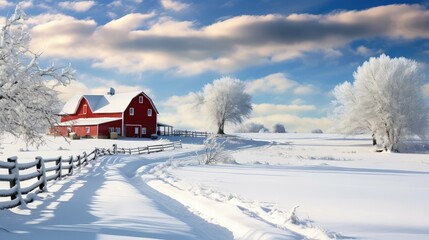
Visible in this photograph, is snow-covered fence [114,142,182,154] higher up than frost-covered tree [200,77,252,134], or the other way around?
frost-covered tree [200,77,252,134]

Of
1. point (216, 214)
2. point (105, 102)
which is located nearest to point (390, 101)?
point (105, 102)

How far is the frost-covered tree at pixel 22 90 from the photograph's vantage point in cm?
1573

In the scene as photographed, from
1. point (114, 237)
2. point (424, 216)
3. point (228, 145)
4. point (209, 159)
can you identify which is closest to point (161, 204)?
point (114, 237)

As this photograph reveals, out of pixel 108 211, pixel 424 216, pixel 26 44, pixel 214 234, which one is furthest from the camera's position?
pixel 26 44

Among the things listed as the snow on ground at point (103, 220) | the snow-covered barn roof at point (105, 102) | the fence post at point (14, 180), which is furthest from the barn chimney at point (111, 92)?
the fence post at point (14, 180)

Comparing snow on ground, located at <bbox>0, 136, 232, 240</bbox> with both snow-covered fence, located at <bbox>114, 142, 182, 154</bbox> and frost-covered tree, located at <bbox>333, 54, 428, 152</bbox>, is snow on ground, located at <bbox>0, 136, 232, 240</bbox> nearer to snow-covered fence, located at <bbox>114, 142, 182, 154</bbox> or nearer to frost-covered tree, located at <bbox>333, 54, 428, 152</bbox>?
snow-covered fence, located at <bbox>114, 142, 182, 154</bbox>

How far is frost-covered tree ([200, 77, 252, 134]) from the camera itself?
84.1 m

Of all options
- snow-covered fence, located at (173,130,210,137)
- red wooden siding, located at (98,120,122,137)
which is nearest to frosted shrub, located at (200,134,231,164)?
red wooden siding, located at (98,120,122,137)

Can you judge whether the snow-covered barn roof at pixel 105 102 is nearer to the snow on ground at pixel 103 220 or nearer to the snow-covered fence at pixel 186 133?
the snow-covered fence at pixel 186 133

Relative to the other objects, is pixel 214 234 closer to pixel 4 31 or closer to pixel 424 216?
pixel 424 216

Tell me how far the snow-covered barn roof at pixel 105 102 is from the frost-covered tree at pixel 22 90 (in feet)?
160

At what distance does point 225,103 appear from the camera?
8388cm

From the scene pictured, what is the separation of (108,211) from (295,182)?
1069cm

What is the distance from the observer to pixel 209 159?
30.5 meters
